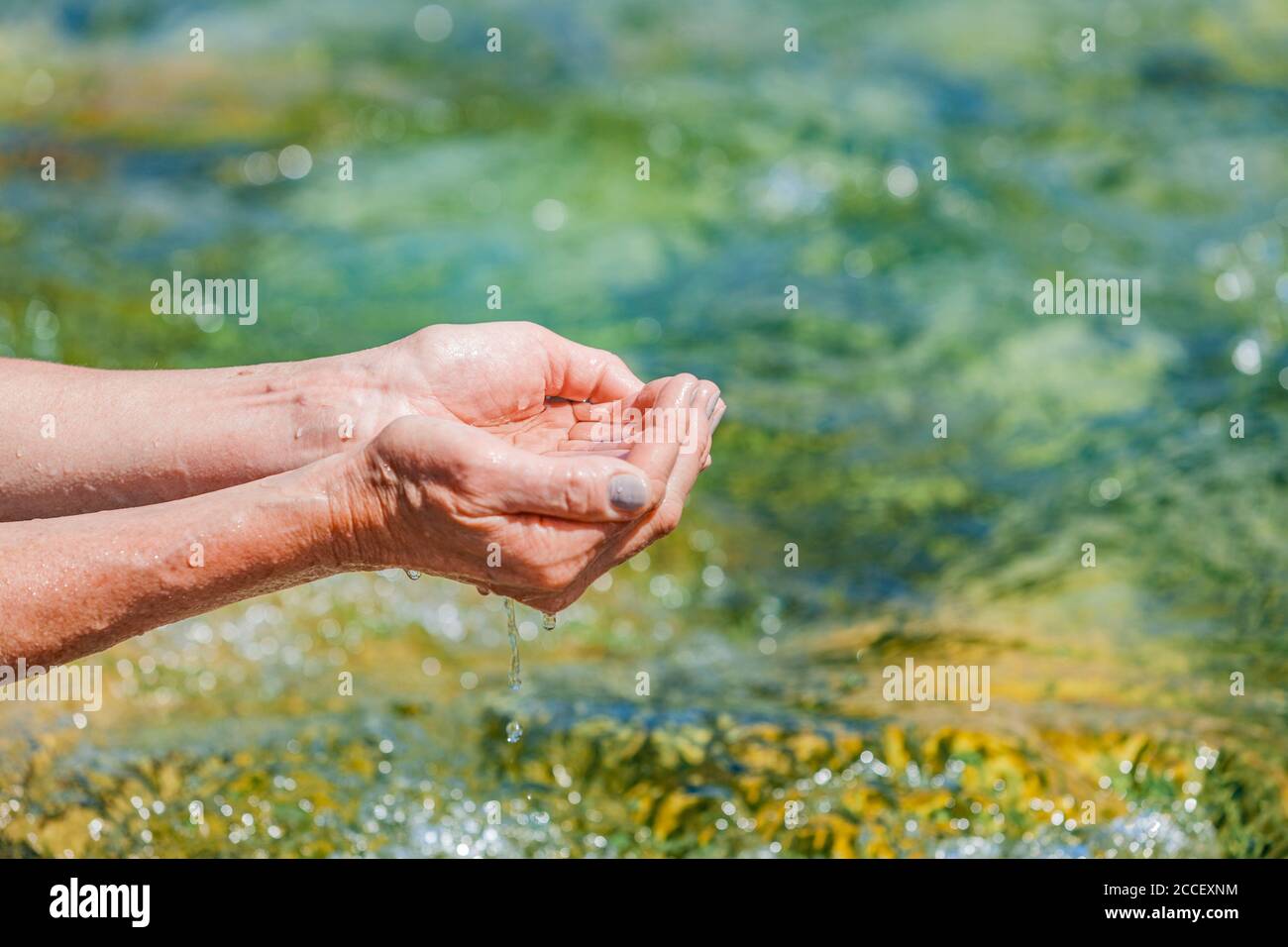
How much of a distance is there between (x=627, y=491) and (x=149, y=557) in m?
0.93

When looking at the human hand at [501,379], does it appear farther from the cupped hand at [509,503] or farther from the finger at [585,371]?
the cupped hand at [509,503]

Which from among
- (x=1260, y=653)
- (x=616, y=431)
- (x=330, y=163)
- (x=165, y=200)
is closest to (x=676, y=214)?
(x=330, y=163)

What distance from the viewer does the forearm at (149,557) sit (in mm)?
2596

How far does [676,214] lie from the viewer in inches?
311

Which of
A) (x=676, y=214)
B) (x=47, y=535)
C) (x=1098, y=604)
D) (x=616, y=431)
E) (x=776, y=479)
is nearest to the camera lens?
(x=47, y=535)

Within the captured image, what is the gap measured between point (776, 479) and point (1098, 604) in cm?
151

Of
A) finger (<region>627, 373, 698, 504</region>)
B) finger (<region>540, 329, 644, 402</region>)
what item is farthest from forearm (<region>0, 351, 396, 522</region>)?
finger (<region>627, 373, 698, 504</region>)

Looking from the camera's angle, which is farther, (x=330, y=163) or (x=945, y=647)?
(x=330, y=163)

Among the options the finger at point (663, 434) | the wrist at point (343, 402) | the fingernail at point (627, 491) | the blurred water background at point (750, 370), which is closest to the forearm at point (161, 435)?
the wrist at point (343, 402)

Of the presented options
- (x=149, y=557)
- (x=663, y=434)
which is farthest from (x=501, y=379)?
(x=149, y=557)

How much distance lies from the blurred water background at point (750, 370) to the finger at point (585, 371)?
3.60 feet

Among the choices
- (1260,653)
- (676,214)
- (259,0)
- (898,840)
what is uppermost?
(259,0)

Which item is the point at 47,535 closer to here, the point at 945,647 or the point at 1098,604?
the point at 945,647

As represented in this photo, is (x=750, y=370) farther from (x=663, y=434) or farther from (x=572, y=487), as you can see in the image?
(x=572, y=487)
